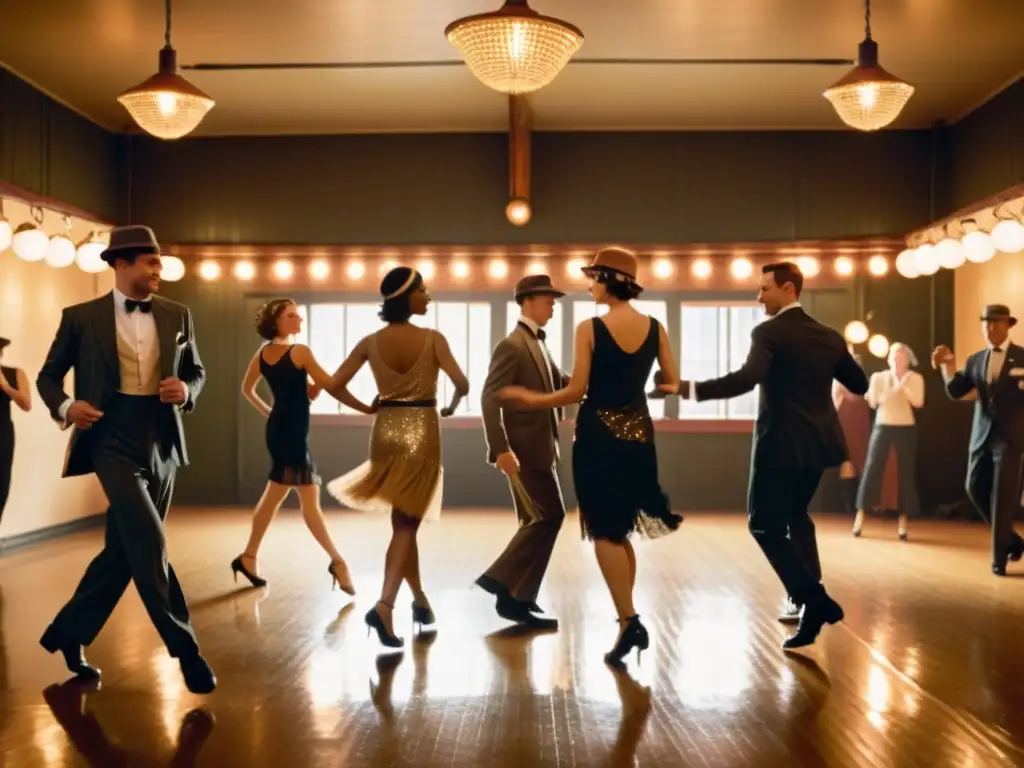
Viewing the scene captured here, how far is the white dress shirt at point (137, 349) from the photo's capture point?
12.8 feet

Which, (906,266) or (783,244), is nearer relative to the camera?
(906,266)

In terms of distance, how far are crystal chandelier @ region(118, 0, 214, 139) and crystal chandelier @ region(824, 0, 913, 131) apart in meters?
3.55

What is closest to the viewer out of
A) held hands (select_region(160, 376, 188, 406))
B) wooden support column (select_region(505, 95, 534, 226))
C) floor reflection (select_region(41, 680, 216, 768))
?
floor reflection (select_region(41, 680, 216, 768))

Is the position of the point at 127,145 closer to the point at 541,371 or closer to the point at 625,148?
the point at 625,148

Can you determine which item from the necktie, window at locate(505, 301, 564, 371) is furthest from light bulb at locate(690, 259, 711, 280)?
the necktie

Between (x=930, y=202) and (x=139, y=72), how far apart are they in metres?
7.21

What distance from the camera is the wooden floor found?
130 inches

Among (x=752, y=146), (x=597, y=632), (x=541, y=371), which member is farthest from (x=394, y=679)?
(x=752, y=146)

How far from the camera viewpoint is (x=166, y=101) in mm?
5887

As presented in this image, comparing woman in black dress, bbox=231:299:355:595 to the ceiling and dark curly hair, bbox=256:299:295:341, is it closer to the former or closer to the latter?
dark curly hair, bbox=256:299:295:341

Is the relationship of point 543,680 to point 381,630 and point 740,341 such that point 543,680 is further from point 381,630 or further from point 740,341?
point 740,341

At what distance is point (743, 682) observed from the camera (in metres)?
4.09

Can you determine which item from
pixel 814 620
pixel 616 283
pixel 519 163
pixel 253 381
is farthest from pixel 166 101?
pixel 519 163

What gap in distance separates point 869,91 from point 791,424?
2357 mm
